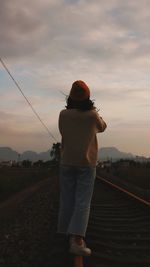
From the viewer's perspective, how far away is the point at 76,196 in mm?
5137

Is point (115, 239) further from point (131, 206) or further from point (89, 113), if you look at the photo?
point (131, 206)

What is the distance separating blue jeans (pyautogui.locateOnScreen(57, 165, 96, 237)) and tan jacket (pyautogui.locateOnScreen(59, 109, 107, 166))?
10cm

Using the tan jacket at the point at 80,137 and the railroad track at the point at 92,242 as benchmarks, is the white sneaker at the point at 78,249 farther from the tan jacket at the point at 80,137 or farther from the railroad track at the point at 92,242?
the tan jacket at the point at 80,137

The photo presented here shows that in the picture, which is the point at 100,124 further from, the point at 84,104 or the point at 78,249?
the point at 78,249

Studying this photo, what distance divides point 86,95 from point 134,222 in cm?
368

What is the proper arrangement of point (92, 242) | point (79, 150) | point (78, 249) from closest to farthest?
point (78, 249) → point (79, 150) → point (92, 242)

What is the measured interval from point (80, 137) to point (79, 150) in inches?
5.6

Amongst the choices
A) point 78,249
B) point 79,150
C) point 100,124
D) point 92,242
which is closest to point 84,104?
point 100,124

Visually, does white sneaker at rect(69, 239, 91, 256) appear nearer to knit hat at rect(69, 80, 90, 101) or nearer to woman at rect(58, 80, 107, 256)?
woman at rect(58, 80, 107, 256)

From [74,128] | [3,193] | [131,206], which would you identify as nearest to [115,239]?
[74,128]

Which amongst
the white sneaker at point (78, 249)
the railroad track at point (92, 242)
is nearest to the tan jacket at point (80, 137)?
the white sneaker at point (78, 249)

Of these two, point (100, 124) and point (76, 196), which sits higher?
point (100, 124)

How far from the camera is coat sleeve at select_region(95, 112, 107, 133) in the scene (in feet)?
16.6

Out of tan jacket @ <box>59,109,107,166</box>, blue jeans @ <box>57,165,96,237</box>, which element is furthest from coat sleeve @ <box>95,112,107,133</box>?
blue jeans @ <box>57,165,96,237</box>
